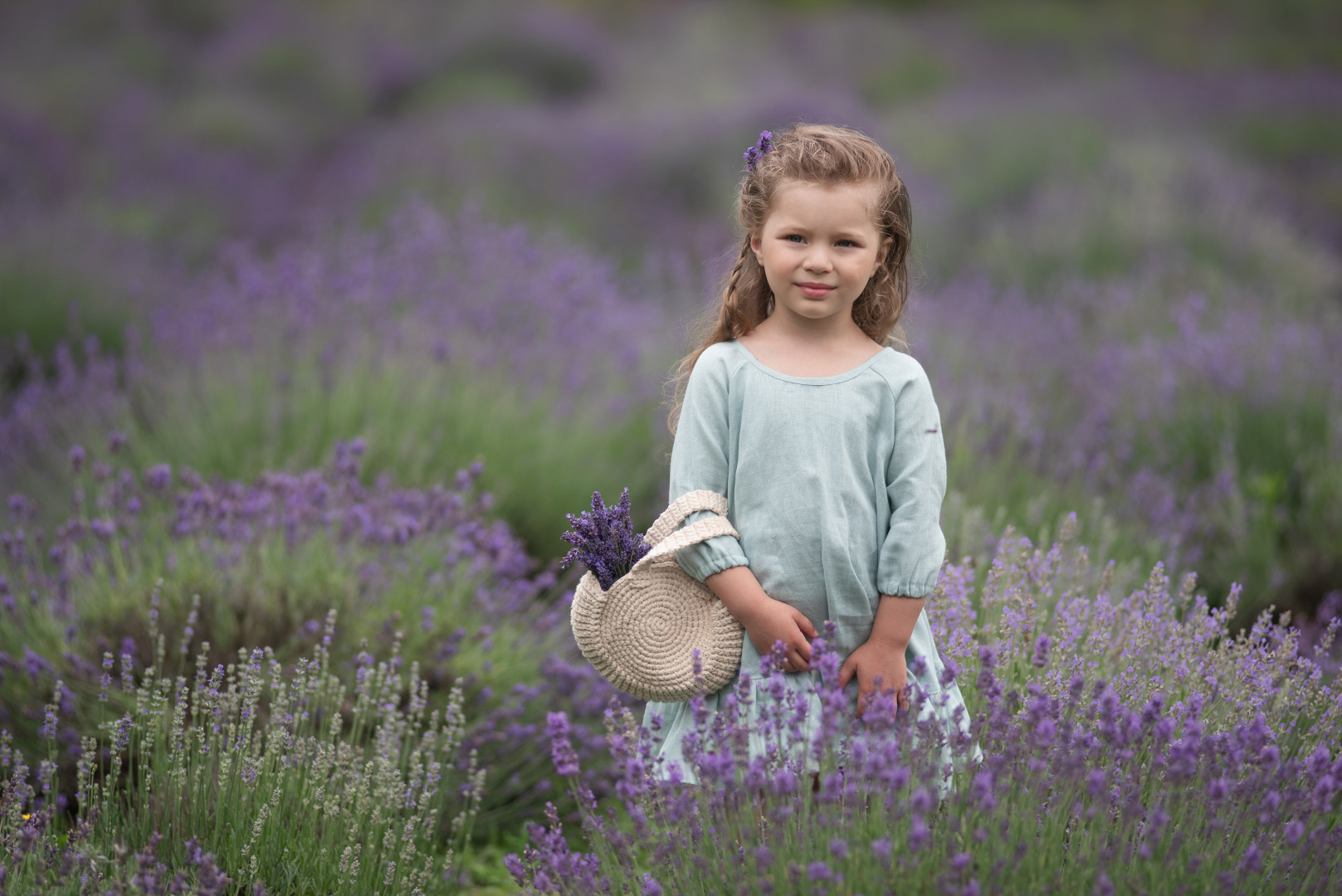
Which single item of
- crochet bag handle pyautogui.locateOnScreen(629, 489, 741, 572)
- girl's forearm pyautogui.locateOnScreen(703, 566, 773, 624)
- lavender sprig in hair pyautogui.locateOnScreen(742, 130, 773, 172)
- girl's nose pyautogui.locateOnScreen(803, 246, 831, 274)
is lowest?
girl's forearm pyautogui.locateOnScreen(703, 566, 773, 624)

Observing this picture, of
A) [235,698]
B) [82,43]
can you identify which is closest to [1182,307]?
[235,698]

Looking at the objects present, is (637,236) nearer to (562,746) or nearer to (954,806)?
(562,746)

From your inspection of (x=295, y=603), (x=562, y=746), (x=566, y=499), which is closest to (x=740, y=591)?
(x=562, y=746)

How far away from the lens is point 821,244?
1.82 metres

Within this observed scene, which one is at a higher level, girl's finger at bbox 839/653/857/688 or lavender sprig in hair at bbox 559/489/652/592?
lavender sprig in hair at bbox 559/489/652/592

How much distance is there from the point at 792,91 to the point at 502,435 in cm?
884

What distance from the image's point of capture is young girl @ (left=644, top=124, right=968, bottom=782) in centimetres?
177

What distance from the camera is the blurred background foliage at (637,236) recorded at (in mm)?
3953

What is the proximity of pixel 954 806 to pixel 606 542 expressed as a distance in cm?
67

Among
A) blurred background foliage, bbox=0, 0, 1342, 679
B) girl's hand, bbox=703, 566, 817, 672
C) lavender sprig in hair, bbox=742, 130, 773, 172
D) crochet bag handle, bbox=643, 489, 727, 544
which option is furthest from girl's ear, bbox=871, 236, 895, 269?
blurred background foliage, bbox=0, 0, 1342, 679

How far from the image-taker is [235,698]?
6.81 feet

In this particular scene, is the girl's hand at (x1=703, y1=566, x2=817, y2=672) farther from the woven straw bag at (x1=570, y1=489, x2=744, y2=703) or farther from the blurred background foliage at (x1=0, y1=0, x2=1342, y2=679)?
the blurred background foliage at (x1=0, y1=0, x2=1342, y2=679)

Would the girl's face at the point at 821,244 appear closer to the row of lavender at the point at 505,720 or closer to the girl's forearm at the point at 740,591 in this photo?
the girl's forearm at the point at 740,591

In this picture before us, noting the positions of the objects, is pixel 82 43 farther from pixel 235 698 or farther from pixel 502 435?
pixel 235 698
